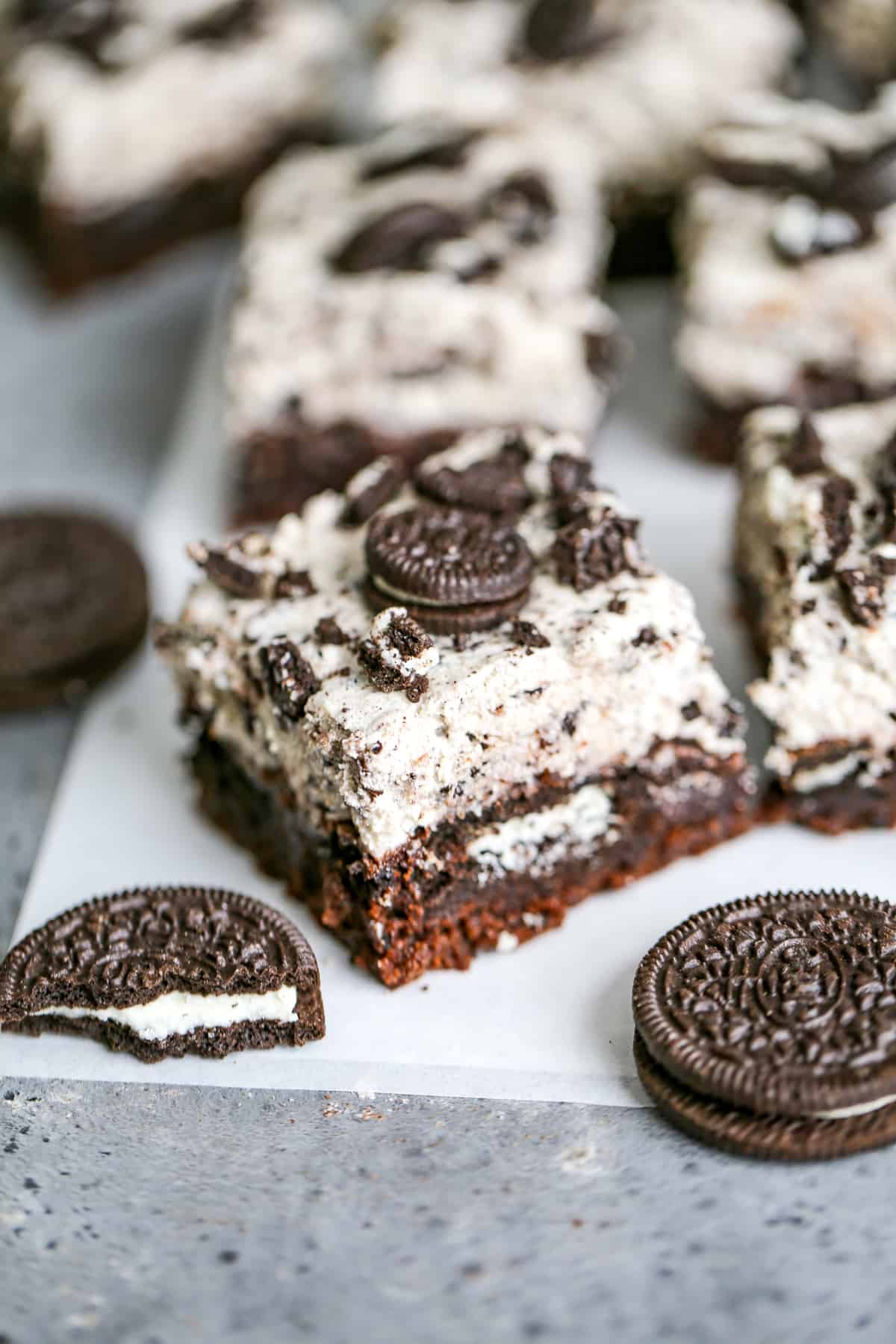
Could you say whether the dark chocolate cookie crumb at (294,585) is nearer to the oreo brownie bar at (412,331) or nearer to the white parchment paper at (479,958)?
the white parchment paper at (479,958)

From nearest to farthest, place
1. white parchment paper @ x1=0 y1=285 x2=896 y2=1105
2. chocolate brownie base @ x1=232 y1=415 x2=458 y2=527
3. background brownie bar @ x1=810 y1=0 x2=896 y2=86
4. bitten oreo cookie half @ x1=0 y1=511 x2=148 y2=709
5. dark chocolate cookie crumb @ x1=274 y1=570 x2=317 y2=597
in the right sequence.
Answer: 1. white parchment paper @ x1=0 y1=285 x2=896 y2=1105
2. dark chocolate cookie crumb @ x1=274 y1=570 x2=317 y2=597
3. bitten oreo cookie half @ x1=0 y1=511 x2=148 y2=709
4. chocolate brownie base @ x1=232 y1=415 x2=458 y2=527
5. background brownie bar @ x1=810 y1=0 x2=896 y2=86

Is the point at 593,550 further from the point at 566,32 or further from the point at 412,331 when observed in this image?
the point at 566,32

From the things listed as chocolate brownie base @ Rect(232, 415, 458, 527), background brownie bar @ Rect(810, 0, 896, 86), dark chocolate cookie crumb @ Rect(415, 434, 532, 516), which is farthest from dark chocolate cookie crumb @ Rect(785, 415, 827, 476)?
background brownie bar @ Rect(810, 0, 896, 86)

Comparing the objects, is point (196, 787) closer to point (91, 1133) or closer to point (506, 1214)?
point (91, 1133)

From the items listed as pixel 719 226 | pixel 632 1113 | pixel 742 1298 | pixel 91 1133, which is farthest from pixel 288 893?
pixel 719 226

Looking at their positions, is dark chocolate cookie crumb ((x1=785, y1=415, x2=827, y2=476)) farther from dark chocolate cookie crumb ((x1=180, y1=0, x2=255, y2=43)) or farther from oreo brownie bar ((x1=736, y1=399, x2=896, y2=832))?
dark chocolate cookie crumb ((x1=180, y1=0, x2=255, y2=43))

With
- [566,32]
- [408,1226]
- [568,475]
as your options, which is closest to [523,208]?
[566,32]
